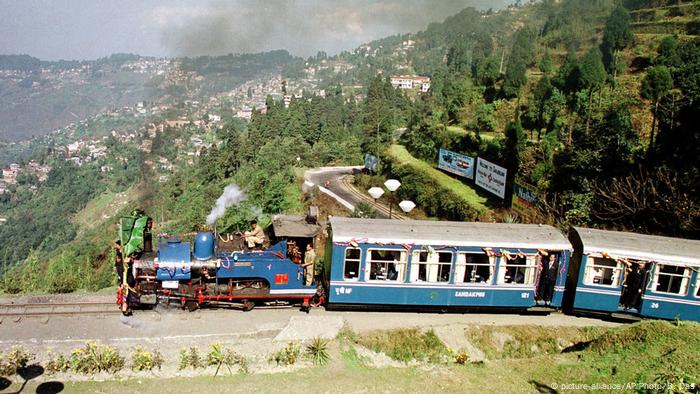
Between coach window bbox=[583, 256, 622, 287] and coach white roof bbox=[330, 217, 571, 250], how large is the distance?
2.86 ft

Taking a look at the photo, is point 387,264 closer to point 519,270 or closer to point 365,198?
point 519,270

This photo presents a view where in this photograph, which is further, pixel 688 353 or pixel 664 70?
pixel 664 70

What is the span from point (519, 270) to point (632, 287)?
3.23 metres

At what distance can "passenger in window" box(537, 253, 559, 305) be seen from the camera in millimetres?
14453

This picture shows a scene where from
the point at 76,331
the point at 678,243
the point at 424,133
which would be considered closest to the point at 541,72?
the point at 424,133

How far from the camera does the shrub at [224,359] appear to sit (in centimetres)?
1103

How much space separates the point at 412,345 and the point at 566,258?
16.8 ft

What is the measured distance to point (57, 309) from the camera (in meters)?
13.8

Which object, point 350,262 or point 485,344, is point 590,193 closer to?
point 485,344

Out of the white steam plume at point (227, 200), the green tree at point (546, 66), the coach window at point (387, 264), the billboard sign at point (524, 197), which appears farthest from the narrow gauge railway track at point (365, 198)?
the green tree at point (546, 66)

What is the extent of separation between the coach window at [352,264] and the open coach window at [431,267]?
1.50 meters

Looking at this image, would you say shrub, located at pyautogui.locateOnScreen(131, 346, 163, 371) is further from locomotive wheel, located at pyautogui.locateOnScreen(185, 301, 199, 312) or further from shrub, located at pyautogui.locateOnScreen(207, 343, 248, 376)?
locomotive wheel, located at pyautogui.locateOnScreen(185, 301, 199, 312)

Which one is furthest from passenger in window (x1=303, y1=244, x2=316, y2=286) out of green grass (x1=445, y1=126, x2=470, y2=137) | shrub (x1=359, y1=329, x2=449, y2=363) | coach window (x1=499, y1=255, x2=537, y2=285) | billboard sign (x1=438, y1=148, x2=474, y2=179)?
green grass (x1=445, y1=126, x2=470, y2=137)

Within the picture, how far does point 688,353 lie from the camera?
10.4 m
